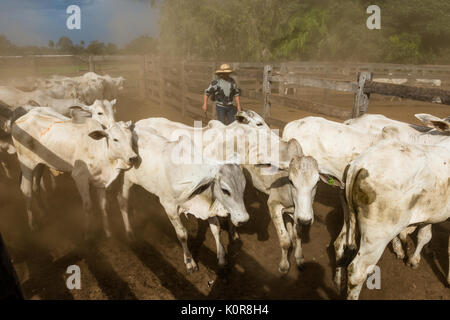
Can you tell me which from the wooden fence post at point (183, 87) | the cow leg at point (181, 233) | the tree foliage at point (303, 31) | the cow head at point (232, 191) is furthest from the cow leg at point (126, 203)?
the tree foliage at point (303, 31)

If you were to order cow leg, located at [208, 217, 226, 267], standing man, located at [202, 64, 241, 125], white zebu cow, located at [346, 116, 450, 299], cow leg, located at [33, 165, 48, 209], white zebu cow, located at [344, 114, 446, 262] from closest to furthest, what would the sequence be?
1. white zebu cow, located at [346, 116, 450, 299]
2. white zebu cow, located at [344, 114, 446, 262]
3. cow leg, located at [208, 217, 226, 267]
4. cow leg, located at [33, 165, 48, 209]
5. standing man, located at [202, 64, 241, 125]

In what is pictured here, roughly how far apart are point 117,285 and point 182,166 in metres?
1.77

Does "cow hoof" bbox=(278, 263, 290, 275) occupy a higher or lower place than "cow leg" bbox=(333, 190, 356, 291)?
lower

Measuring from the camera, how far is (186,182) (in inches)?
160

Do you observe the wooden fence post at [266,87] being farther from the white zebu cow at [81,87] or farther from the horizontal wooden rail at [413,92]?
the white zebu cow at [81,87]

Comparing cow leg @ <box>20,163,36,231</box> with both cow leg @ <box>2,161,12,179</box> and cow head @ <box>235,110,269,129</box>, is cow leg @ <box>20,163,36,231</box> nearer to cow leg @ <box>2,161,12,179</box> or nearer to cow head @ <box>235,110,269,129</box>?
cow leg @ <box>2,161,12,179</box>

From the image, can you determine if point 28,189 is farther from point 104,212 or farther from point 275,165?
point 275,165

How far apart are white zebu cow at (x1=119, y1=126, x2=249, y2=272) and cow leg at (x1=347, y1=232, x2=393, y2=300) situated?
131 cm

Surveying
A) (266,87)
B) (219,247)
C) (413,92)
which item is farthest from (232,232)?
(266,87)

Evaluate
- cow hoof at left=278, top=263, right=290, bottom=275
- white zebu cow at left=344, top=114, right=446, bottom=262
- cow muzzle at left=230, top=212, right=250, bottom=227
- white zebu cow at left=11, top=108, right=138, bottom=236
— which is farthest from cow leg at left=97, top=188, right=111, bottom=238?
white zebu cow at left=344, top=114, right=446, bottom=262

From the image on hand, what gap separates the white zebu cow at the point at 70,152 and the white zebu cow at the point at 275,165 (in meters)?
1.15

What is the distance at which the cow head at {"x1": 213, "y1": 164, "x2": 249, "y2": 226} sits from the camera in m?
3.63

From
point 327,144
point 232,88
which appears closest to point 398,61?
point 232,88

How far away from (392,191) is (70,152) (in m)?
4.65
